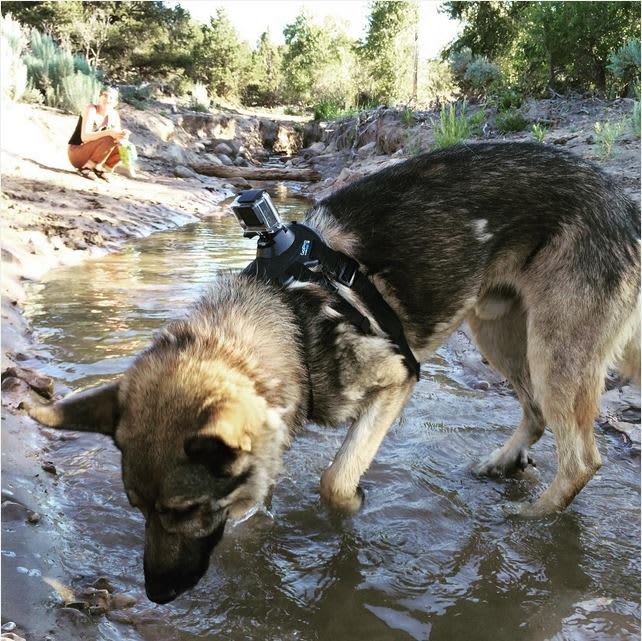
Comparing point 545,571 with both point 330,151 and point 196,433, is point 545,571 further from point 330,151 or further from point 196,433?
point 330,151

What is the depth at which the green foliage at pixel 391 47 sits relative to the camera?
41.0 meters

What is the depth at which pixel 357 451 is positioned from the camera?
310 cm

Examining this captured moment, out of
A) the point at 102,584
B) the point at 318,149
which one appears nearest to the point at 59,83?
the point at 318,149

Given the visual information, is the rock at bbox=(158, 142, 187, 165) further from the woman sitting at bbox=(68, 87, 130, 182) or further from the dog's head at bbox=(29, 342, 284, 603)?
the dog's head at bbox=(29, 342, 284, 603)

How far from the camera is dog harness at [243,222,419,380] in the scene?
3045mm

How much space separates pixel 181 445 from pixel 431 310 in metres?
1.66

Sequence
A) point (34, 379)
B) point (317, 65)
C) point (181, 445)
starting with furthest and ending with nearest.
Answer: point (317, 65) < point (34, 379) < point (181, 445)

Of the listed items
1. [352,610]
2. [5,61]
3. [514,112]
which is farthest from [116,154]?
[352,610]

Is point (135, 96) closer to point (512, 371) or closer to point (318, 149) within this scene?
point (318, 149)

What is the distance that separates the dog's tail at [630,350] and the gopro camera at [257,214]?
6.43ft

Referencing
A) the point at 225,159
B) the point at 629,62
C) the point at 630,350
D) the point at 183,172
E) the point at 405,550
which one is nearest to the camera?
the point at 405,550

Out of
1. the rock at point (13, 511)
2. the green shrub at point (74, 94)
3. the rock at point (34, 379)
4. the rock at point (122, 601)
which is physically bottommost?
the rock at point (122, 601)

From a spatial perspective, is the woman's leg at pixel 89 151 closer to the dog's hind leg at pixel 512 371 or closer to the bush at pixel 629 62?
the dog's hind leg at pixel 512 371

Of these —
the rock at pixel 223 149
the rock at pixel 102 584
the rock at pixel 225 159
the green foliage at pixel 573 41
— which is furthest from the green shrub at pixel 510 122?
the rock at pixel 223 149
